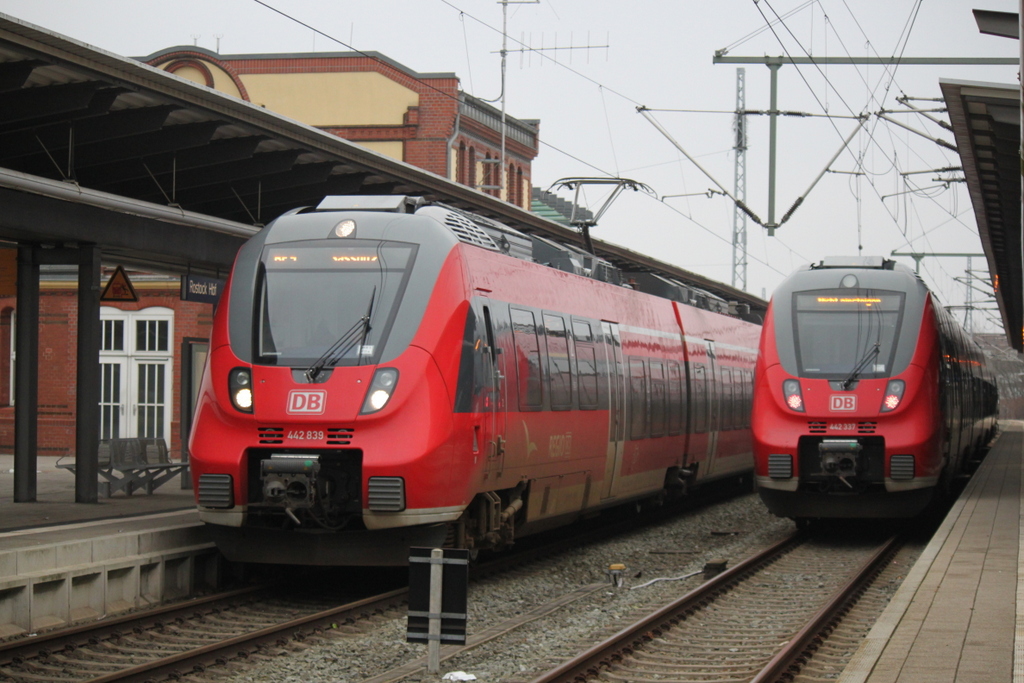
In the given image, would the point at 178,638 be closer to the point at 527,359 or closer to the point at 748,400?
the point at 527,359

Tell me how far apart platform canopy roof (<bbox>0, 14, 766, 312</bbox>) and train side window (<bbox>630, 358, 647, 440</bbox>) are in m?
3.01

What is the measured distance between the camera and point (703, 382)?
20328 mm

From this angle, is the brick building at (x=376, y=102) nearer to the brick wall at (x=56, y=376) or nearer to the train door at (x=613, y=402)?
the brick wall at (x=56, y=376)

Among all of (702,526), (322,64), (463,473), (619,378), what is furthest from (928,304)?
(322,64)

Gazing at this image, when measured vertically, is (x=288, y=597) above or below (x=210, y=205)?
below

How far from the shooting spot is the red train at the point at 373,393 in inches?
397

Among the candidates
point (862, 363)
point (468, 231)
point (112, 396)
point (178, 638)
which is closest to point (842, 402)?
point (862, 363)

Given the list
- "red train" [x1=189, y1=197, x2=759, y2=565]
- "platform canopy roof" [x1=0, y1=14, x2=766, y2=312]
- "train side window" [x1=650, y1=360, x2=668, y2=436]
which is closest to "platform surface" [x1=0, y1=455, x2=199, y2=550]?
"red train" [x1=189, y1=197, x2=759, y2=565]

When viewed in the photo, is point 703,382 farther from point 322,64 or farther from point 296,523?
point 322,64

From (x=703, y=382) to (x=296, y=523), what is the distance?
445 inches

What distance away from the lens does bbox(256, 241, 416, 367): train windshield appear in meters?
10.3

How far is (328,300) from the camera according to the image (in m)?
10.6

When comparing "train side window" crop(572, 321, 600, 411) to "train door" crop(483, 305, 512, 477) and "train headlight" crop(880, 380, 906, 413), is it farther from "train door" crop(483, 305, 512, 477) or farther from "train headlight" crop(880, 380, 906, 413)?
"train headlight" crop(880, 380, 906, 413)

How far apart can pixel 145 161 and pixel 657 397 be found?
7.27m
